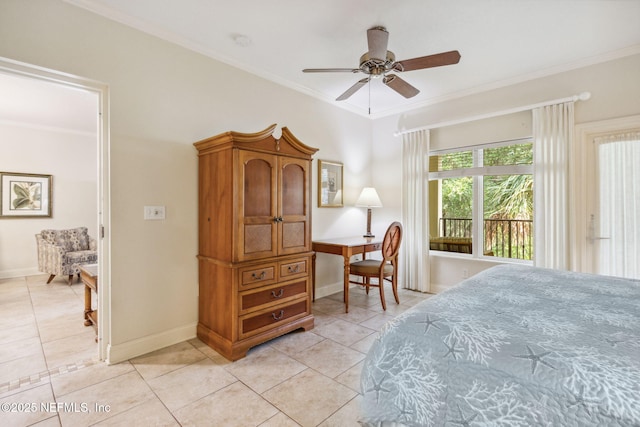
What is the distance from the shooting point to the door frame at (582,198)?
9.99ft

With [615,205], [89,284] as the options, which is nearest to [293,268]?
[89,284]

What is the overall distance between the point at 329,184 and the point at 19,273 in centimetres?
555

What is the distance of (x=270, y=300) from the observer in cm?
261

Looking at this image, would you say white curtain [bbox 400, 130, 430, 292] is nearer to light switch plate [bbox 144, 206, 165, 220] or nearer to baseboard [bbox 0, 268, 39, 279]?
light switch plate [bbox 144, 206, 165, 220]

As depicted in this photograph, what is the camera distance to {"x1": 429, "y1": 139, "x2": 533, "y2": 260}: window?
359cm

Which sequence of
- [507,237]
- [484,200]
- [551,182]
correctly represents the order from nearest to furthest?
[551,182] < [507,237] < [484,200]

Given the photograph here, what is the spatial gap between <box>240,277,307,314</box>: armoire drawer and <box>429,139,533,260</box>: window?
2.33 meters

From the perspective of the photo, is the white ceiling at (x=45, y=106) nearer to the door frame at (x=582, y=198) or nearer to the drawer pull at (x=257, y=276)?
the drawer pull at (x=257, y=276)

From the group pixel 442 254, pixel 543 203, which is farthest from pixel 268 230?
pixel 543 203

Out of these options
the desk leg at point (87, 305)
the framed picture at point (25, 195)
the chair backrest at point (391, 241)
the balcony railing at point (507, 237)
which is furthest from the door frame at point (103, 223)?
the framed picture at point (25, 195)

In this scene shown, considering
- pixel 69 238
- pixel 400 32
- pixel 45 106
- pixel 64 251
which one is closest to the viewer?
pixel 400 32

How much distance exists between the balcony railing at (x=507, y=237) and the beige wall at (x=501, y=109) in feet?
0.85

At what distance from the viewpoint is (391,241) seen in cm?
355

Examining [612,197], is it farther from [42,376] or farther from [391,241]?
[42,376]
